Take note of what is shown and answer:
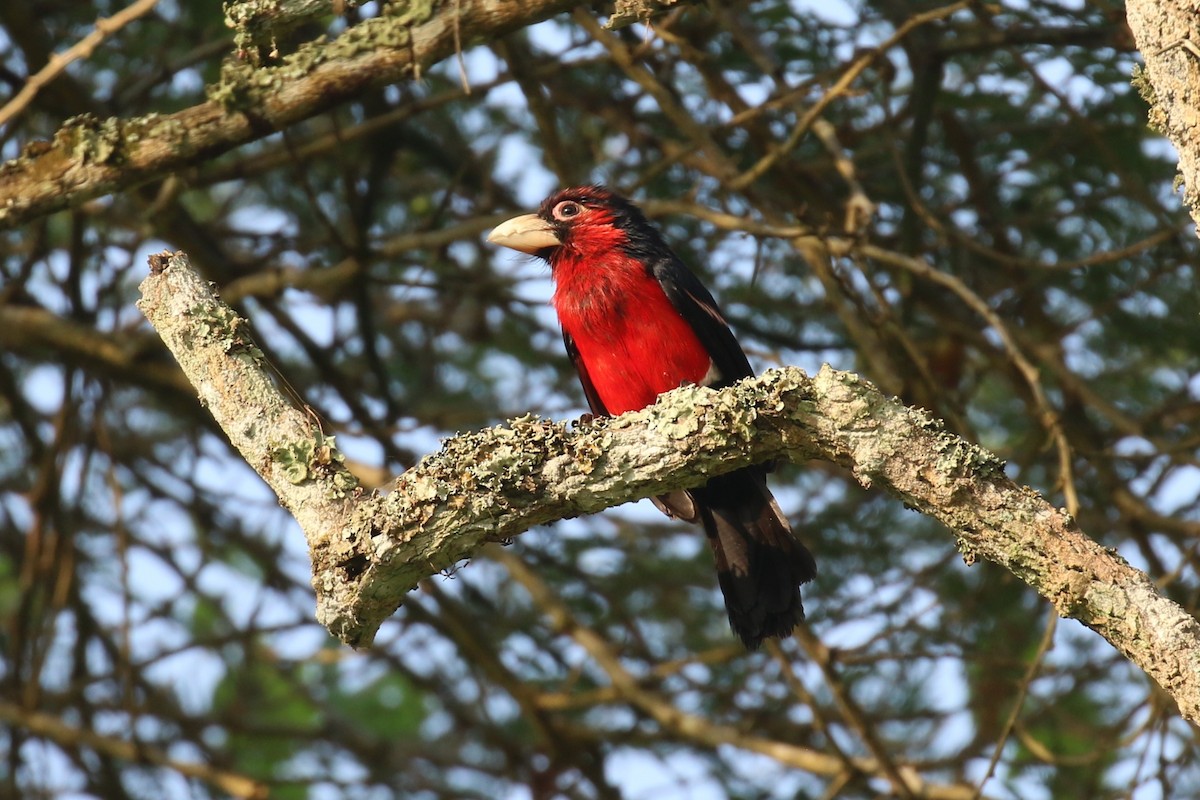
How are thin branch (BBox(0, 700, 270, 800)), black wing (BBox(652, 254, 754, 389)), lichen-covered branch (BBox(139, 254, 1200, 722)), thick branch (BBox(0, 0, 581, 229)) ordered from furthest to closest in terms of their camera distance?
1. thin branch (BBox(0, 700, 270, 800))
2. black wing (BBox(652, 254, 754, 389))
3. thick branch (BBox(0, 0, 581, 229))
4. lichen-covered branch (BBox(139, 254, 1200, 722))

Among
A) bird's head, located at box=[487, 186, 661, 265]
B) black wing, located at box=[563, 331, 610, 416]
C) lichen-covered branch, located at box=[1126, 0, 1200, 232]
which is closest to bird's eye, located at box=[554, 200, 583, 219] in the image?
bird's head, located at box=[487, 186, 661, 265]

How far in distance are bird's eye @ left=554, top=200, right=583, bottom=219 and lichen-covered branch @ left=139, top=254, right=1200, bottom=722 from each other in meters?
2.62

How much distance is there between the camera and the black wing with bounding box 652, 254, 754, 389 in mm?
4934

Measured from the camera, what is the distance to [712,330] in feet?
16.2

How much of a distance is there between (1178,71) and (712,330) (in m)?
2.49

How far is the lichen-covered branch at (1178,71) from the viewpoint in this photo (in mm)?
2555

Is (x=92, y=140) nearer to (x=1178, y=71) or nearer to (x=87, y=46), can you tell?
(x=87, y=46)

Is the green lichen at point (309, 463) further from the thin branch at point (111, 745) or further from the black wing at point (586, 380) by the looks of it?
the thin branch at point (111, 745)

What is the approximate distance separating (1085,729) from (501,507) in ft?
14.5

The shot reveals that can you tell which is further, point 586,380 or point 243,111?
point 586,380

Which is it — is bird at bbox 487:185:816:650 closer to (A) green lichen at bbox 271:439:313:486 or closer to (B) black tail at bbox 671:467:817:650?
(B) black tail at bbox 671:467:817:650

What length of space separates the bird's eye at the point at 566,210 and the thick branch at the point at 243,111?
1.66 m

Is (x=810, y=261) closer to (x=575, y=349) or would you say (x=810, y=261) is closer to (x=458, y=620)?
(x=575, y=349)

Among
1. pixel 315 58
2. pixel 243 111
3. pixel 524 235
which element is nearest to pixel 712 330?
pixel 524 235
